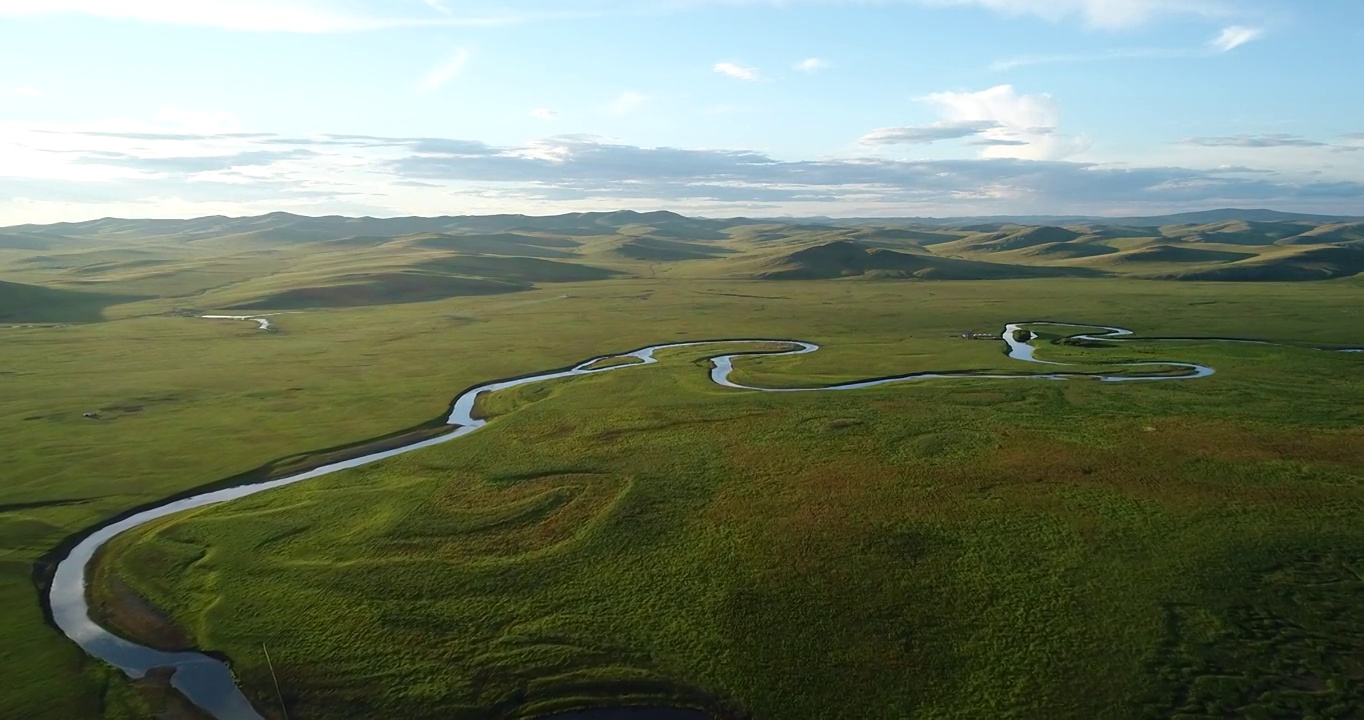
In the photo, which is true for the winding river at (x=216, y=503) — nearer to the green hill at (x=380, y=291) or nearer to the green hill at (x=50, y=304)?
the green hill at (x=380, y=291)

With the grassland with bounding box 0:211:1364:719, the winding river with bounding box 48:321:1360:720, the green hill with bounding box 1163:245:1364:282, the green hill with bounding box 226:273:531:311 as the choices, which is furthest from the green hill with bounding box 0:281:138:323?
the green hill with bounding box 1163:245:1364:282

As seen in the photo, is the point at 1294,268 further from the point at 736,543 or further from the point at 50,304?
the point at 50,304

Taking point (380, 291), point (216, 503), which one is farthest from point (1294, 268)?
point (216, 503)

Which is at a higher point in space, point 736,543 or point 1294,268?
point 1294,268

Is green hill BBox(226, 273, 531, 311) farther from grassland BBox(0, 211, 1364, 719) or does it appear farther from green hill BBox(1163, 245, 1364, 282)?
green hill BBox(1163, 245, 1364, 282)

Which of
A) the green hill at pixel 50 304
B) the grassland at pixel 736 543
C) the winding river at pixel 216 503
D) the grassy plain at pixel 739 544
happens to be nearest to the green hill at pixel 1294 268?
the winding river at pixel 216 503

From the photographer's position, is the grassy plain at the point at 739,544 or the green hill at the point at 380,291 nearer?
the grassy plain at the point at 739,544

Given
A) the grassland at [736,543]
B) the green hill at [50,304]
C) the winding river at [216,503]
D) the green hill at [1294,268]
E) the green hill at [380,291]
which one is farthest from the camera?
the green hill at [1294,268]
